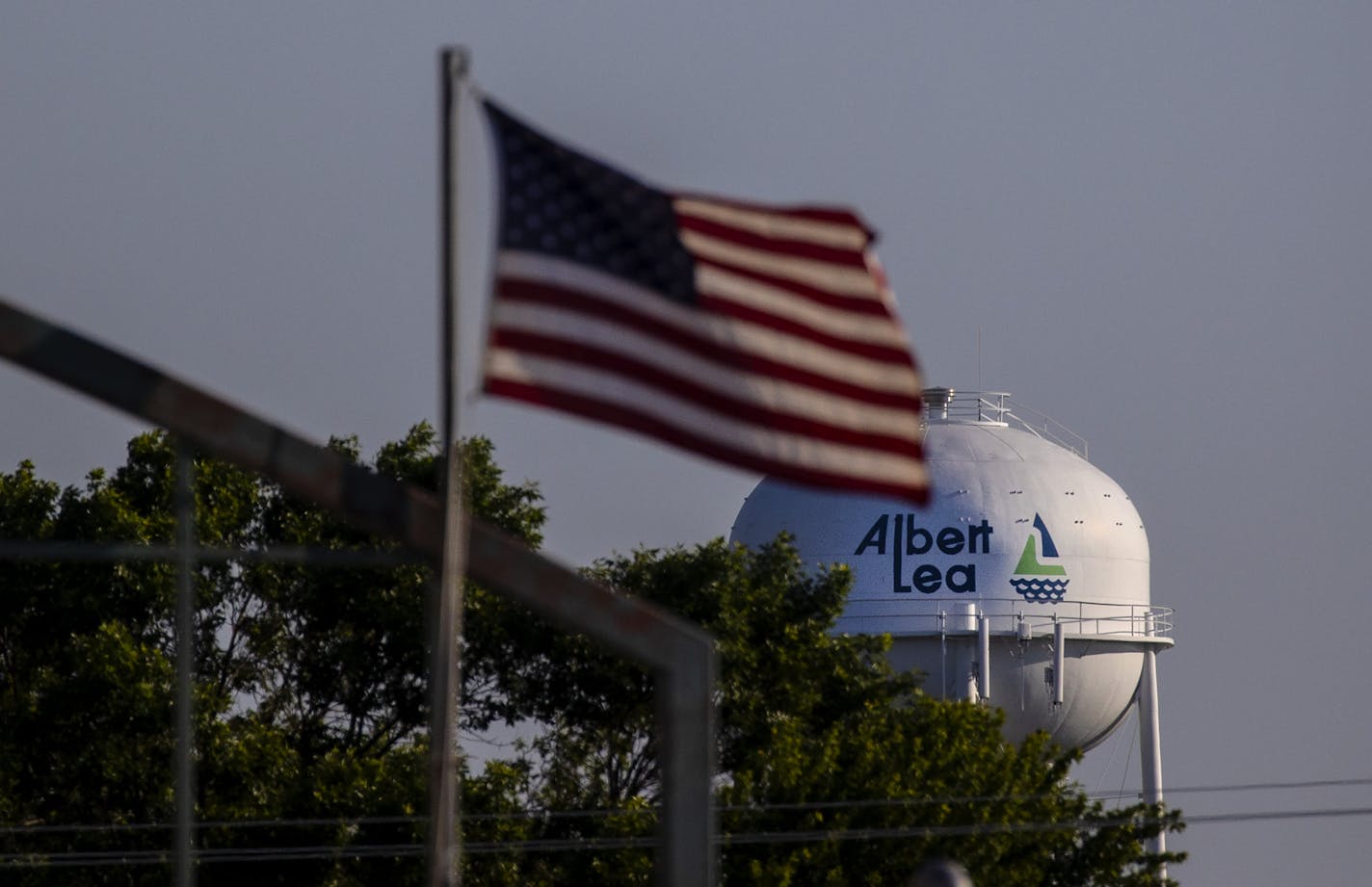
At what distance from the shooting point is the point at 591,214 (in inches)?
409

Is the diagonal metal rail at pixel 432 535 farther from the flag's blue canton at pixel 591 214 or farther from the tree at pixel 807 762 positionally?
the tree at pixel 807 762

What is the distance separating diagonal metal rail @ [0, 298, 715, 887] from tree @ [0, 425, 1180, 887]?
19654mm

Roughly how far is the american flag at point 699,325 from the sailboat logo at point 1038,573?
34.0 m

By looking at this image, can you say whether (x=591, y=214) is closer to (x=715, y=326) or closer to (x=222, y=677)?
(x=715, y=326)

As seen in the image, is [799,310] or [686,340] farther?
[799,310]

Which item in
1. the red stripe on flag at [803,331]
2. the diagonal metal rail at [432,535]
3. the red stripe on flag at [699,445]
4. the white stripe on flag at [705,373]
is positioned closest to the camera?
the red stripe on flag at [699,445]

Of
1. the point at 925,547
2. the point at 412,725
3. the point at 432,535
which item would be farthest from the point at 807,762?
the point at 432,535

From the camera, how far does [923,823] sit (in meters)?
33.1

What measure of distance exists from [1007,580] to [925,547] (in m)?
1.54

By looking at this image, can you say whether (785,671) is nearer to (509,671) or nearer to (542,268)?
(509,671)

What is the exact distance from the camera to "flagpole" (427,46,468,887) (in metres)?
10.2

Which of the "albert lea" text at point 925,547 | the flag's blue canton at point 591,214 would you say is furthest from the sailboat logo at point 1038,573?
the flag's blue canton at point 591,214

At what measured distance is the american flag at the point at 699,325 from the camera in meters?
10.1

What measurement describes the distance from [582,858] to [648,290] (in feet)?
74.1
